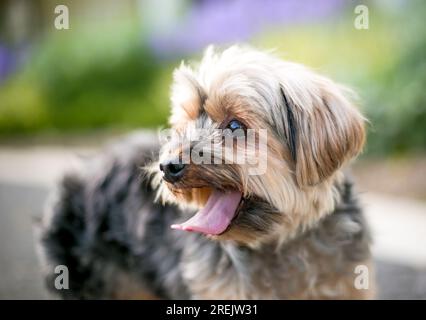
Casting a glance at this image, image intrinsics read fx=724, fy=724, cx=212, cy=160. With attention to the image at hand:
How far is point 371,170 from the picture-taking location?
793cm

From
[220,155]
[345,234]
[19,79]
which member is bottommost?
[345,234]

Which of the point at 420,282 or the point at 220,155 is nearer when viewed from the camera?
the point at 220,155

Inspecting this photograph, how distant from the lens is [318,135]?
356cm

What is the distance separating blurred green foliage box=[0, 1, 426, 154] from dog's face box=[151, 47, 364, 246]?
3.29 metres

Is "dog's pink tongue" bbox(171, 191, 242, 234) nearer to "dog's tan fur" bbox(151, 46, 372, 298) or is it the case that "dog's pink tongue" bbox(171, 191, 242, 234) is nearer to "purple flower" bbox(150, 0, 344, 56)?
"dog's tan fur" bbox(151, 46, 372, 298)

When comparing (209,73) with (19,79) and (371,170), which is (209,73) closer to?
(371,170)

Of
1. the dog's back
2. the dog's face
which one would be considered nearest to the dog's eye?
the dog's face

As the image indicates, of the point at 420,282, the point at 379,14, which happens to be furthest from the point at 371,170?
the point at 420,282

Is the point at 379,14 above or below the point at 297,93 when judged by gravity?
above

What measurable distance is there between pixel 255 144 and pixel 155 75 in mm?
5585

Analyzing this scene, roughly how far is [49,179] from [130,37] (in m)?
1.96

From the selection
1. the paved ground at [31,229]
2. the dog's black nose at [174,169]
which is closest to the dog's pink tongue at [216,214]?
the dog's black nose at [174,169]
